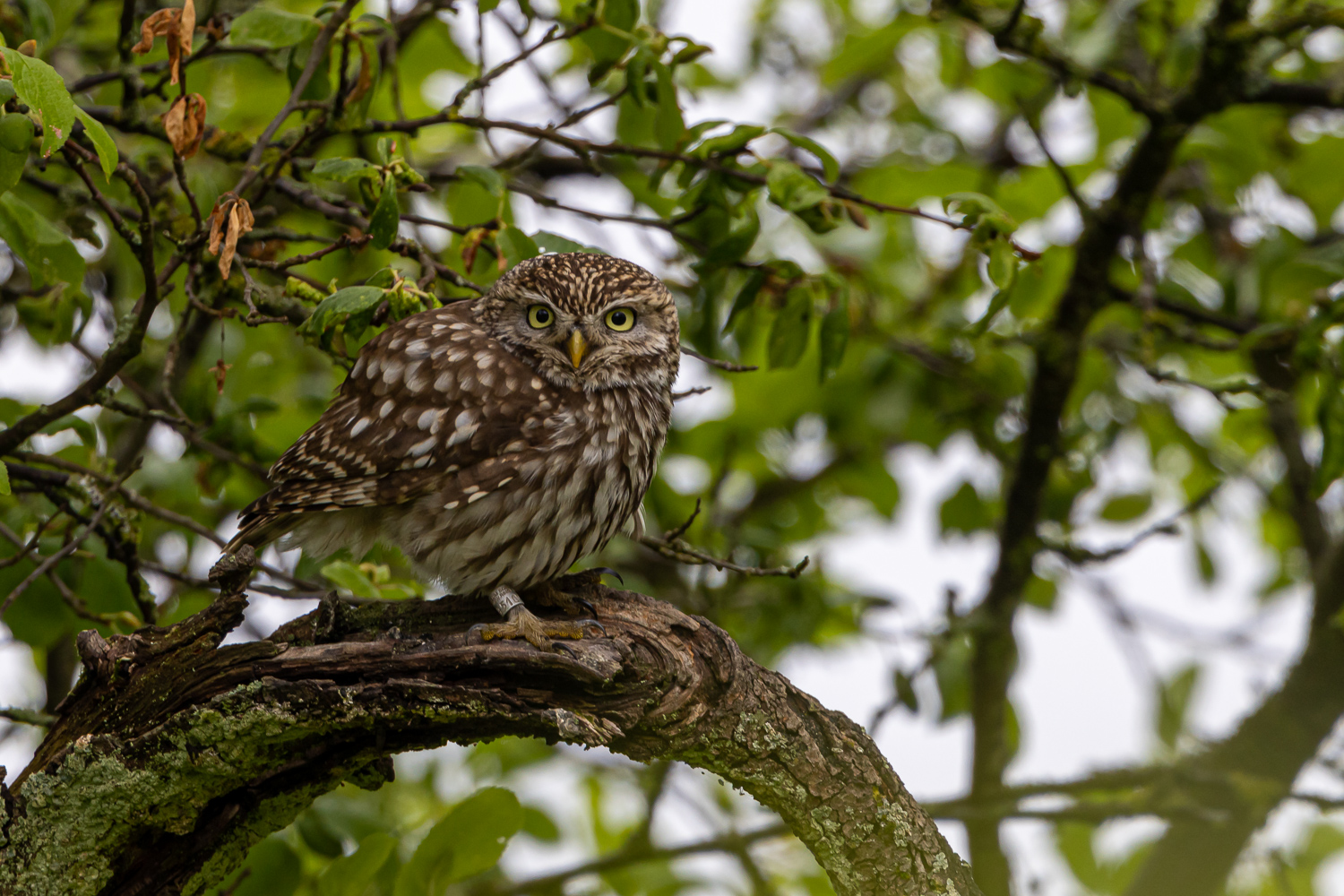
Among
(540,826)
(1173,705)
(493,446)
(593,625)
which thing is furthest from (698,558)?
(1173,705)

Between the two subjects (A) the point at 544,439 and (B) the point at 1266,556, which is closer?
(A) the point at 544,439

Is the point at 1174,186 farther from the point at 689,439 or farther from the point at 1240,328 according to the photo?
the point at 689,439

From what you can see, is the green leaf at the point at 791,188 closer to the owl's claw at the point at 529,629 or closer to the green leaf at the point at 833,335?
the green leaf at the point at 833,335

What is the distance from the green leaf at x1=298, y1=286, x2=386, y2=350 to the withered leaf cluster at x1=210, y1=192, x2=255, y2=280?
Answer: 0.56ft

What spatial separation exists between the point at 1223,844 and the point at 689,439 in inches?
91.5

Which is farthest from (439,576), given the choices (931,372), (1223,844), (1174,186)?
(1174,186)

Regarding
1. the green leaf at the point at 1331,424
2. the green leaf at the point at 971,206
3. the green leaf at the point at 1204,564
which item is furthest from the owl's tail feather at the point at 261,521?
the green leaf at the point at 1204,564

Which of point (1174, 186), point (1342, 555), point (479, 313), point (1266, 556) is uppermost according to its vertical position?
point (1174, 186)

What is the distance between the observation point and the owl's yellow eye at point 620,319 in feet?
9.62

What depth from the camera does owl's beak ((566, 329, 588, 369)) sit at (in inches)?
110

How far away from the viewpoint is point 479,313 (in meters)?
2.88

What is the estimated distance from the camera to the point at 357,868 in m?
2.54

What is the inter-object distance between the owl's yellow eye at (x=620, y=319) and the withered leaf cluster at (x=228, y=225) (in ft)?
3.32

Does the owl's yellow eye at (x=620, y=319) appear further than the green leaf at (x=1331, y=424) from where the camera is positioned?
Yes
